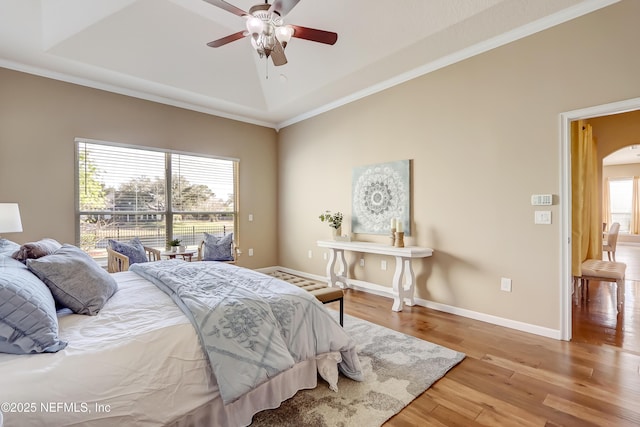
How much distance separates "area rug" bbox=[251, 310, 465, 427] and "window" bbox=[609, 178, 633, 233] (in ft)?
38.8

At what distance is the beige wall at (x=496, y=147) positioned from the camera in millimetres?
2674

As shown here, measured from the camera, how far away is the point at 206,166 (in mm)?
5145

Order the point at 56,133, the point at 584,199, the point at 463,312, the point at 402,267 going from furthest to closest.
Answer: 1. the point at 584,199
2. the point at 56,133
3. the point at 402,267
4. the point at 463,312

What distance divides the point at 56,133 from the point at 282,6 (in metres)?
3.38

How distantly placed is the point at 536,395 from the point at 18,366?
274 cm

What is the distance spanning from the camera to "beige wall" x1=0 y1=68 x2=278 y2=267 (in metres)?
3.54

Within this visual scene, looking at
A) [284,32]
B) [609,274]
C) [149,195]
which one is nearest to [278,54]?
Answer: [284,32]

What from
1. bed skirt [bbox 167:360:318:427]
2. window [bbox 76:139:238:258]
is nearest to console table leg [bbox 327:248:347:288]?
window [bbox 76:139:238:258]

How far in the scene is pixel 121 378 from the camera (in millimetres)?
1271

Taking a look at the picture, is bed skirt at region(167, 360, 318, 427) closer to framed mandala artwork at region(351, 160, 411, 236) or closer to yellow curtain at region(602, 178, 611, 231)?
framed mandala artwork at region(351, 160, 411, 236)

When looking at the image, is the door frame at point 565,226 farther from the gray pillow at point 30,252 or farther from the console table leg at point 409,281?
the gray pillow at point 30,252

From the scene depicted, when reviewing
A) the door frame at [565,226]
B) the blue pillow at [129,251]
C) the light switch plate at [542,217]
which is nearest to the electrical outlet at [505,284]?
the door frame at [565,226]

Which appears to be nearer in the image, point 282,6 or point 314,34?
point 282,6

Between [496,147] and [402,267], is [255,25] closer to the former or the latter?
[496,147]
